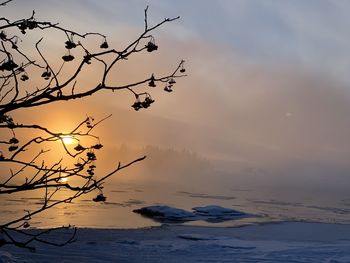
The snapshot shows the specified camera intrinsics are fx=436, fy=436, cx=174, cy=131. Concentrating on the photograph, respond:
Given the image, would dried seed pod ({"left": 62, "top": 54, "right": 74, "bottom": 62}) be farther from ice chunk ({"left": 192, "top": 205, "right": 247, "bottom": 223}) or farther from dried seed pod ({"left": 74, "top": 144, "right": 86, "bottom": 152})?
ice chunk ({"left": 192, "top": 205, "right": 247, "bottom": 223})

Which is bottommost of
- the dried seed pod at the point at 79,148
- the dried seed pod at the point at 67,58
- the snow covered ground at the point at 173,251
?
the snow covered ground at the point at 173,251

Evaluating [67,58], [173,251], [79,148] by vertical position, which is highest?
[67,58]

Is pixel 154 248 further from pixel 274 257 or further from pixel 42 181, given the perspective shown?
pixel 42 181

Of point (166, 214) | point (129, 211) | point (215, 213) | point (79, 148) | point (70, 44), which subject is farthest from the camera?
point (129, 211)

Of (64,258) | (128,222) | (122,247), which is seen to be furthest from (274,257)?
(128,222)

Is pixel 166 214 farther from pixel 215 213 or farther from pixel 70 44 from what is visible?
pixel 70 44

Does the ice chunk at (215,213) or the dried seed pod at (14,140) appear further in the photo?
the ice chunk at (215,213)

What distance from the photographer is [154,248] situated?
2062 centimetres

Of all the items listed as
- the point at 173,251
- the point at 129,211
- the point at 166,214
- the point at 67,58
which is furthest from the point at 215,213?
the point at 67,58

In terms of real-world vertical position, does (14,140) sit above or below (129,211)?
below

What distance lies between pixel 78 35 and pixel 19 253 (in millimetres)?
17818

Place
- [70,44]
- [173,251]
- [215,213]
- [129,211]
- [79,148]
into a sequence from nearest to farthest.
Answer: [70,44], [79,148], [173,251], [215,213], [129,211]

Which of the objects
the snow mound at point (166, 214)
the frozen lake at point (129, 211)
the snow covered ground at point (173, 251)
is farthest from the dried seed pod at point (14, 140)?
the snow mound at point (166, 214)

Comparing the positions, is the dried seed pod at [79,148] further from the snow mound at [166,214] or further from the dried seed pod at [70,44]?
the snow mound at [166,214]
